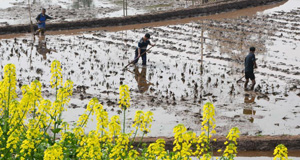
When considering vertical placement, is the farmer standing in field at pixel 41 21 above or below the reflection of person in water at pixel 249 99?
above

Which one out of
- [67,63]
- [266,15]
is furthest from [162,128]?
[266,15]

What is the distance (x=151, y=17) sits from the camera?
19.4m

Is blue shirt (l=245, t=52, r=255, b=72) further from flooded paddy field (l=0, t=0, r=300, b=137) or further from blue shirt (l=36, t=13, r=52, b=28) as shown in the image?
blue shirt (l=36, t=13, r=52, b=28)

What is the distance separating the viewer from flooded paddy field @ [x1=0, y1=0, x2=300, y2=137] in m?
9.52

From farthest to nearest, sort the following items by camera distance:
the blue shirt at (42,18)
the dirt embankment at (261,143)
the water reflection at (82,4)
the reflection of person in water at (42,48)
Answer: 1. the water reflection at (82,4)
2. the blue shirt at (42,18)
3. the reflection of person in water at (42,48)
4. the dirt embankment at (261,143)

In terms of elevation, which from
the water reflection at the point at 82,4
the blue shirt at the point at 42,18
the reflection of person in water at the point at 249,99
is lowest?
the reflection of person in water at the point at 249,99

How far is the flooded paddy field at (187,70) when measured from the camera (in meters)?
9.52

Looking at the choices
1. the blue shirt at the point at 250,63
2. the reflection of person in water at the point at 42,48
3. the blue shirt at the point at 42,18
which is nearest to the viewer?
the blue shirt at the point at 250,63

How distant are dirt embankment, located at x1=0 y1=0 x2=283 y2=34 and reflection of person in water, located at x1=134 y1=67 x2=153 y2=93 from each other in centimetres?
626

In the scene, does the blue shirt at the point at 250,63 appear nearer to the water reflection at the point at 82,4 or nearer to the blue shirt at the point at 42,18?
the blue shirt at the point at 42,18

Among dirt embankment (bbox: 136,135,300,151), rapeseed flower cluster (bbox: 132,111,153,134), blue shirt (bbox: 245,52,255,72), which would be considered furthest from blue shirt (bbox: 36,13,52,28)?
rapeseed flower cluster (bbox: 132,111,153,134)

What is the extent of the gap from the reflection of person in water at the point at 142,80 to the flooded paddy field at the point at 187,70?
1.0 inches

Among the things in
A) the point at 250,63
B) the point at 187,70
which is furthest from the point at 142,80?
the point at 250,63

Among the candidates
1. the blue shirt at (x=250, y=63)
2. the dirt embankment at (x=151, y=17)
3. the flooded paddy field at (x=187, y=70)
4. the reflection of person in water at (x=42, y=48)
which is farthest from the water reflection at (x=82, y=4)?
the blue shirt at (x=250, y=63)
